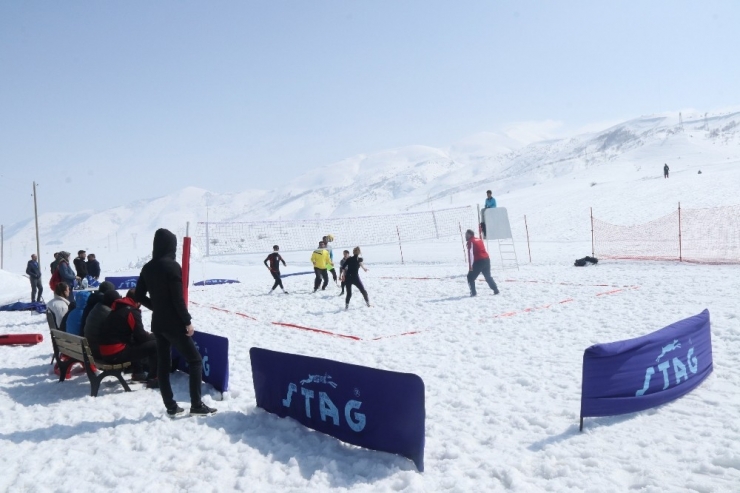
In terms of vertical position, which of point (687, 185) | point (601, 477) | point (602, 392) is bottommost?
point (601, 477)

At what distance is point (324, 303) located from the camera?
13.1 metres

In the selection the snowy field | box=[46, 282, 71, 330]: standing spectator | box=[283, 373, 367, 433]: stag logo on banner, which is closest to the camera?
the snowy field

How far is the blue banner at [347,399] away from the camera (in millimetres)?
4059

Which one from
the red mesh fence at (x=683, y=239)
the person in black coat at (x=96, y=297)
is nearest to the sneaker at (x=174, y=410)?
the person in black coat at (x=96, y=297)

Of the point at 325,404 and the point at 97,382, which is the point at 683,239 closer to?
the point at 325,404

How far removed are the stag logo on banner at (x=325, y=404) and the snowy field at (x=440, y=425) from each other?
0.19 metres

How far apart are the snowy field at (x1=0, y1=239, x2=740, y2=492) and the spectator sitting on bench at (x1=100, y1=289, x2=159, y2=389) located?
0.40 m

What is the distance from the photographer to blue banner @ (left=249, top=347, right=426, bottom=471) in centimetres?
406

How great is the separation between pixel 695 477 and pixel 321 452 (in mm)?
2733

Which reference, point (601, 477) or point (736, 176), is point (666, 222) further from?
point (601, 477)

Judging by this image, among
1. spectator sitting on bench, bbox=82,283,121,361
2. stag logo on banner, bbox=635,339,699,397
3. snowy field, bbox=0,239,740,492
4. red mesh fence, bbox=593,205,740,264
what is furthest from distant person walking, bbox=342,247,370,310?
red mesh fence, bbox=593,205,740,264

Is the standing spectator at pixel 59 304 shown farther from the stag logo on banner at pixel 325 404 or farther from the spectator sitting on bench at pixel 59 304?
the stag logo on banner at pixel 325 404

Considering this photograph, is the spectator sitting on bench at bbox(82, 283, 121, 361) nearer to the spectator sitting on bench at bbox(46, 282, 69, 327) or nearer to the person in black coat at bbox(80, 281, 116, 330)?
the person in black coat at bbox(80, 281, 116, 330)

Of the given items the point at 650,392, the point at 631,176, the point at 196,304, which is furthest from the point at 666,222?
the point at 631,176
